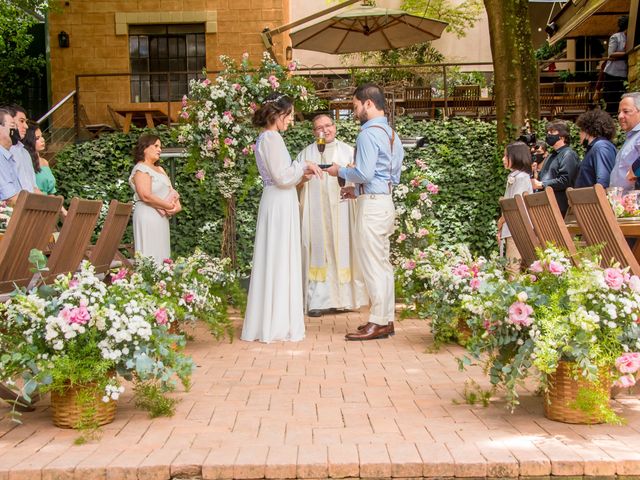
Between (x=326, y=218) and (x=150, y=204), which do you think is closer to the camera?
(x=150, y=204)

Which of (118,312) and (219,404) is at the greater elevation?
(118,312)

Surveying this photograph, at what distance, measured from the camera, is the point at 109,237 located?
638cm

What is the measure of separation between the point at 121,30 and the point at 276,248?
1154 centimetres

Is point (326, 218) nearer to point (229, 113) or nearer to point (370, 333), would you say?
point (229, 113)

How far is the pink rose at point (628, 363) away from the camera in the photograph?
413cm

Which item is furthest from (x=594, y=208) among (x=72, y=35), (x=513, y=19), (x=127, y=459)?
(x=72, y=35)

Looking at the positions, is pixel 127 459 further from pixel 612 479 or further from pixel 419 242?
pixel 419 242

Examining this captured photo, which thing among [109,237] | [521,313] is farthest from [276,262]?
[521,313]

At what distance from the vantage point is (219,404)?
504 cm

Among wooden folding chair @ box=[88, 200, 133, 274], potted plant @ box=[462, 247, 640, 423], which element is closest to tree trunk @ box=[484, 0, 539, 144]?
wooden folding chair @ box=[88, 200, 133, 274]

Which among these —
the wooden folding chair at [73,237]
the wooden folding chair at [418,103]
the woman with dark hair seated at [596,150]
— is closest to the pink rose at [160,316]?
the wooden folding chair at [73,237]

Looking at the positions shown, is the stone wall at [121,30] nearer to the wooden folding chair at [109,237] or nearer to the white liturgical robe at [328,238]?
the white liturgical robe at [328,238]

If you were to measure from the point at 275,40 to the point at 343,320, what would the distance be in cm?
1021

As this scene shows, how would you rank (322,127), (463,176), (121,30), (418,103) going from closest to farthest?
(322,127) → (463,176) → (418,103) → (121,30)
